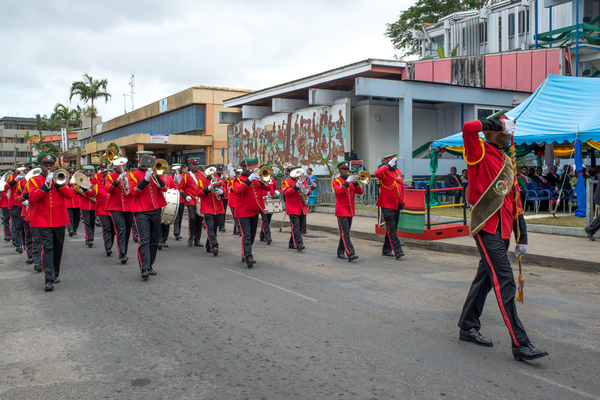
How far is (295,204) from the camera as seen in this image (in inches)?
488

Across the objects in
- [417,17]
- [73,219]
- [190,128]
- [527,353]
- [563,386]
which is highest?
[417,17]

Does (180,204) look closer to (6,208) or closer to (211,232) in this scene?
(211,232)

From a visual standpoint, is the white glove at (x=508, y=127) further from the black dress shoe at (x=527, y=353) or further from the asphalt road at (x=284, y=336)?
the asphalt road at (x=284, y=336)

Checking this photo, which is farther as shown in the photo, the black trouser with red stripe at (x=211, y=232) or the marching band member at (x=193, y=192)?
the marching band member at (x=193, y=192)

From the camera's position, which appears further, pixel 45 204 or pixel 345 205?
pixel 345 205

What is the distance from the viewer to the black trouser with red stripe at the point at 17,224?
480 inches

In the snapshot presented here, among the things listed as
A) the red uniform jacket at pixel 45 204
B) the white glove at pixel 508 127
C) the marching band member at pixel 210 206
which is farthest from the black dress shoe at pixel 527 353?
the marching band member at pixel 210 206

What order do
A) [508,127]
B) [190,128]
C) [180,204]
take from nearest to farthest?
[508,127], [180,204], [190,128]

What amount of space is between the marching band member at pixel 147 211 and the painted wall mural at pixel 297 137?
1703cm

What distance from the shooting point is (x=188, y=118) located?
143 ft

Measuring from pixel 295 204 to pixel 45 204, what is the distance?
5.58 meters

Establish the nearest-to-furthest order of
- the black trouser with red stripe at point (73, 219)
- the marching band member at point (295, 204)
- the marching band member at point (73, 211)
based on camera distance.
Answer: the marching band member at point (295, 204), the marching band member at point (73, 211), the black trouser with red stripe at point (73, 219)

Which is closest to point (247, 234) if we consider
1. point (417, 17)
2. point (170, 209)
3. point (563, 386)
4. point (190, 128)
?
point (170, 209)

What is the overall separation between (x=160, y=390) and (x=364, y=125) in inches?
888
